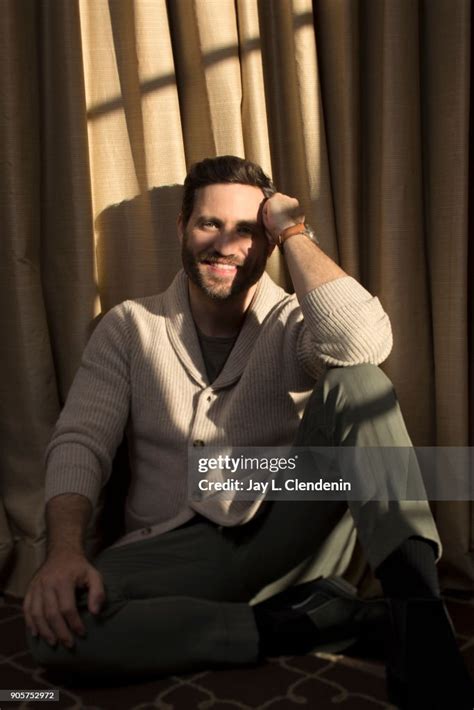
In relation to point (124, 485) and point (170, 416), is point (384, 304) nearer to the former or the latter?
point (170, 416)

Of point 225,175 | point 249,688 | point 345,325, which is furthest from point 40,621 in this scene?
point 225,175

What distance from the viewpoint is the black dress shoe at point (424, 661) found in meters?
1.50

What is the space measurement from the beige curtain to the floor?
57 centimetres

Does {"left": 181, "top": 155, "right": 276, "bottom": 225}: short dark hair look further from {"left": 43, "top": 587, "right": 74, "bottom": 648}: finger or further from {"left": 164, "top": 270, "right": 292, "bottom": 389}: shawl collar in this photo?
{"left": 43, "top": 587, "right": 74, "bottom": 648}: finger

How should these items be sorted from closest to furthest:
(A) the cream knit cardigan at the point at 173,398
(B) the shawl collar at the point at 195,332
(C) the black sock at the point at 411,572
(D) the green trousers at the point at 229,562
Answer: (C) the black sock at the point at 411,572
(D) the green trousers at the point at 229,562
(A) the cream knit cardigan at the point at 173,398
(B) the shawl collar at the point at 195,332

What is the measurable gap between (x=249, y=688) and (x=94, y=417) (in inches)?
27.2

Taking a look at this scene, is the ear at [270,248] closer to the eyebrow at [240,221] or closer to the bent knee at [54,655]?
the eyebrow at [240,221]

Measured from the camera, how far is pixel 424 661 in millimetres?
1538

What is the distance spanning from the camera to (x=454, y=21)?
2.24 m

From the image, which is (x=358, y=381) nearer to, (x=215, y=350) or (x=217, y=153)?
(x=215, y=350)

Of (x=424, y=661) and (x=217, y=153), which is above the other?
(x=217, y=153)

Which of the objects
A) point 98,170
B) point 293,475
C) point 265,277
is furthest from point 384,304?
point 98,170

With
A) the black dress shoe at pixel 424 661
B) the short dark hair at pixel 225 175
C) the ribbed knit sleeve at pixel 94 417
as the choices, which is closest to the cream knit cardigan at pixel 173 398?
the ribbed knit sleeve at pixel 94 417

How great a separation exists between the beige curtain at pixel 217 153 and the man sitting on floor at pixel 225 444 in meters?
0.22
